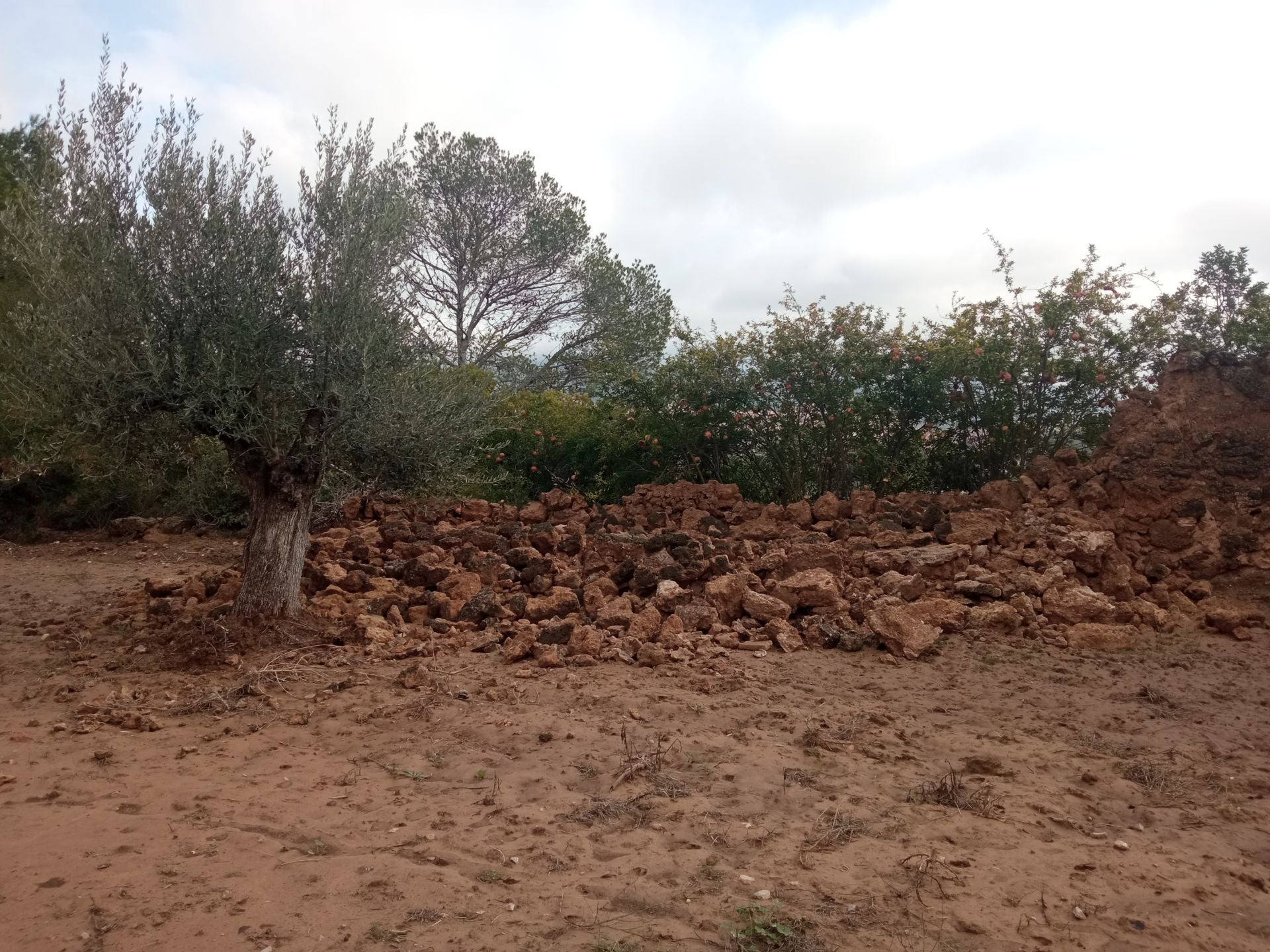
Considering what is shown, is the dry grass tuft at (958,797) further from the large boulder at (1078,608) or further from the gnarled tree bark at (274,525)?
the gnarled tree bark at (274,525)

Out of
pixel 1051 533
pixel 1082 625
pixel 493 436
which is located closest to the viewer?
pixel 1082 625

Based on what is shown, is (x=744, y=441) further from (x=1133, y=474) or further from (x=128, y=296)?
(x=128, y=296)

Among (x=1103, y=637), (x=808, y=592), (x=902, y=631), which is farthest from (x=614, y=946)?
(x=1103, y=637)

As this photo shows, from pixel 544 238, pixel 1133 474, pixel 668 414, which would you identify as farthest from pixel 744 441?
pixel 544 238

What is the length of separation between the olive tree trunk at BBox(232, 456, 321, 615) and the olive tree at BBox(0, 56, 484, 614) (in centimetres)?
1

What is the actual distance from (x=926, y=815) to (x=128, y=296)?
19.7ft

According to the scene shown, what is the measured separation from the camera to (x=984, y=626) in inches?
285

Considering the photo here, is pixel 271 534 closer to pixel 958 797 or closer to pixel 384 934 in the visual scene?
pixel 384 934

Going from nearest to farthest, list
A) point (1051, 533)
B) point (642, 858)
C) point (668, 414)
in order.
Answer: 1. point (642, 858)
2. point (1051, 533)
3. point (668, 414)

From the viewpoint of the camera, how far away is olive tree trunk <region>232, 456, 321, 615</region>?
7.05 meters

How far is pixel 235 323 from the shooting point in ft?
21.4

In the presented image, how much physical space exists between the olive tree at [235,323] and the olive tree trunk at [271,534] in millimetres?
12

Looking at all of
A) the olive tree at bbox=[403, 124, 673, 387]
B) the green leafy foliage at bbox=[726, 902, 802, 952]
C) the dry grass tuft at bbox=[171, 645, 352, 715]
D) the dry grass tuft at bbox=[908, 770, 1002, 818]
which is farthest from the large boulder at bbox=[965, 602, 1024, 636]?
the olive tree at bbox=[403, 124, 673, 387]

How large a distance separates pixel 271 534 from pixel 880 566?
5209 millimetres
